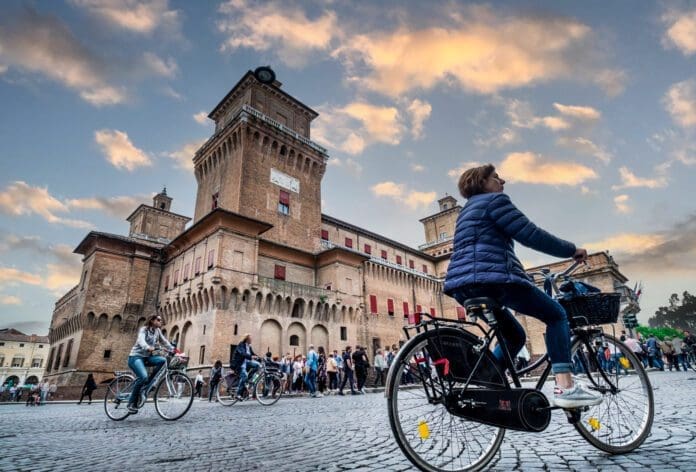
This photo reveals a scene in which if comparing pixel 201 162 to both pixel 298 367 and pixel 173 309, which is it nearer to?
pixel 173 309

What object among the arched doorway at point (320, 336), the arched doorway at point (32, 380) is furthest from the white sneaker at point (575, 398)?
the arched doorway at point (32, 380)

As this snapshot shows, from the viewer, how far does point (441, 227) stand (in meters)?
54.6

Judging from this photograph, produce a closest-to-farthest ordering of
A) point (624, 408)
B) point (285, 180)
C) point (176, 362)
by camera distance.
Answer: point (624, 408), point (176, 362), point (285, 180)

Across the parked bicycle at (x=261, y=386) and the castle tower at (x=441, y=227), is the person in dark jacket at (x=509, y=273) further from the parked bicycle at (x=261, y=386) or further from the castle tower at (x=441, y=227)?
the castle tower at (x=441, y=227)

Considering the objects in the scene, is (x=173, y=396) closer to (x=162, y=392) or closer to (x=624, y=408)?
(x=162, y=392)

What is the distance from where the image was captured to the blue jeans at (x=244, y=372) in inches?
360

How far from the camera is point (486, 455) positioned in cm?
225

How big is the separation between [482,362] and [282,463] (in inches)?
60.1

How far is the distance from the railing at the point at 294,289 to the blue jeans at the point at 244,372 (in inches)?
643

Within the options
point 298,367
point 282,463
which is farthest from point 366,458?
point 298,367

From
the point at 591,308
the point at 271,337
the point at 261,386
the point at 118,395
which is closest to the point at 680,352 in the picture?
the point at 261,386

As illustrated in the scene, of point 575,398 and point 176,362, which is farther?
point 176,362

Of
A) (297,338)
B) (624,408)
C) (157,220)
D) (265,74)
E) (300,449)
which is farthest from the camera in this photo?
(157,220)

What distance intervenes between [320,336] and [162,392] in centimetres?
2272
